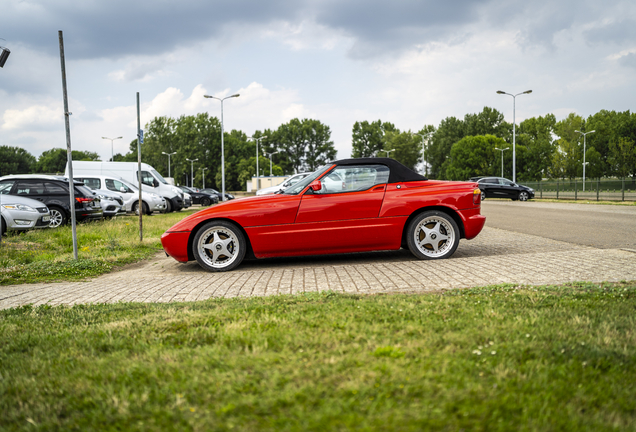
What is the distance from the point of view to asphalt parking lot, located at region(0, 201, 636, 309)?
5.21 m

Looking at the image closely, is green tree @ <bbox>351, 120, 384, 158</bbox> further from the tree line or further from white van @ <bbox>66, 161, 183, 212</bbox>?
white van @ <bbox>66, 161, 183, 212</bbox>

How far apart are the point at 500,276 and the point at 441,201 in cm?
199

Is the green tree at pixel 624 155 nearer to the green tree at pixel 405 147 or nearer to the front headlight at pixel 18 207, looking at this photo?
the green tree at pixel 405 147

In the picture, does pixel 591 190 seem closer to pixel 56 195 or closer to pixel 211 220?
pixel 56 195

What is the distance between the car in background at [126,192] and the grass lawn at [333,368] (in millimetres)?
19286

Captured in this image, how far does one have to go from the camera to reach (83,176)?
22281mm

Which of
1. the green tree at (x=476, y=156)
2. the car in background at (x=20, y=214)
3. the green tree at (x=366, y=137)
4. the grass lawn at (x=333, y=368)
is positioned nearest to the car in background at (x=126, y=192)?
the car in background at (x=20, y=214)

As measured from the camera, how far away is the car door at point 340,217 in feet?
22.9

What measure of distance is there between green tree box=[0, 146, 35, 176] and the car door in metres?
120

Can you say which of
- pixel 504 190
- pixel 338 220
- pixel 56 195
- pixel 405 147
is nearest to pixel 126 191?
pixel 56 195

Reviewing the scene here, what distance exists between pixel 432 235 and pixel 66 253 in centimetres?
→ 693

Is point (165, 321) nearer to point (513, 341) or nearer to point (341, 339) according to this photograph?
point (341, 339)

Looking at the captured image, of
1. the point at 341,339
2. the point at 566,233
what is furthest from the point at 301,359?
the point at 566,233

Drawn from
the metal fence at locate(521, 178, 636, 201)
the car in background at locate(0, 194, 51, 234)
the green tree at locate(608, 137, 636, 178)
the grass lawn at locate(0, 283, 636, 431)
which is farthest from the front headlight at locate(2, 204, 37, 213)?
the green tree at locate(608, 137, 636, 178)
